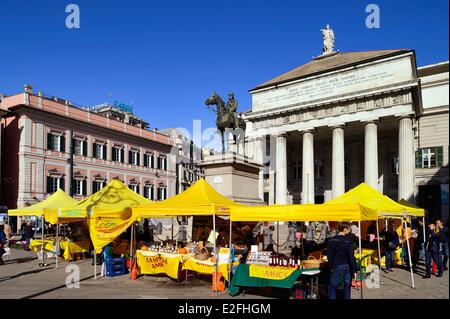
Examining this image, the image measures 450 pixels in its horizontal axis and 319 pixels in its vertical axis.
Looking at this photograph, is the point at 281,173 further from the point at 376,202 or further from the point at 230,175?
the point at 376,202

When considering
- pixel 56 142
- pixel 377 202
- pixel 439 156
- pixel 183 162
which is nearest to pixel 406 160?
pixel 439 156

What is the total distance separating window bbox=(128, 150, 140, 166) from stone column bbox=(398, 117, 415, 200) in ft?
110

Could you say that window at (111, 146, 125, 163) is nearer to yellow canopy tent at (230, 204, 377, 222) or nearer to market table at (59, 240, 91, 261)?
market table at (59, 240, 91, 261)

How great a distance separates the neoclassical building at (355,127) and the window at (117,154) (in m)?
17.6

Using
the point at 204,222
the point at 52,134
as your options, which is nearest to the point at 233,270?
the point at 204,222

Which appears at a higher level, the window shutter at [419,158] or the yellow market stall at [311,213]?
the window shutter at [419,158]

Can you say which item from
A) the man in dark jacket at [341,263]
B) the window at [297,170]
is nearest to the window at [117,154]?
the window at [297,170]

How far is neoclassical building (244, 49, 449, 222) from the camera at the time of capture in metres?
29.7

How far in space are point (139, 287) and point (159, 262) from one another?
107 centimetres

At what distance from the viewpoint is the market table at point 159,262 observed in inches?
414

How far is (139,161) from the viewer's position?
169 ft

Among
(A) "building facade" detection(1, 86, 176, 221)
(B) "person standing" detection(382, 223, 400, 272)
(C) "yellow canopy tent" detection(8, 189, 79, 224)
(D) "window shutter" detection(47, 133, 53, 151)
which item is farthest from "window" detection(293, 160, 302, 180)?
(C) "yellow canopy tent" detection(8, 189, 79, 224)

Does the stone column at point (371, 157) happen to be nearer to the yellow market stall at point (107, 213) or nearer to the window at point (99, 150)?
the yellow market stall at point (107, 213)

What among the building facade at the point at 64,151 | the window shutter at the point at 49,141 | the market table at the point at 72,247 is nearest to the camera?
the market table at the point at 72,247
